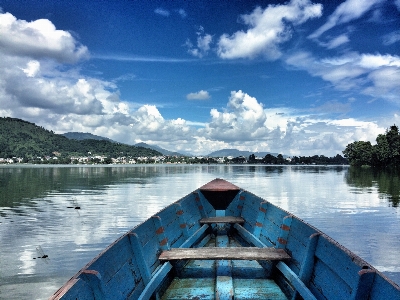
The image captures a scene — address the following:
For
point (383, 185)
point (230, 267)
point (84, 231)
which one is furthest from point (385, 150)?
point (230, 267)

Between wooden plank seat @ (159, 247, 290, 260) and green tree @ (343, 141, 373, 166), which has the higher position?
green tree @ (343, 141, 373, 166)

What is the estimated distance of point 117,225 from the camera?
756 inches

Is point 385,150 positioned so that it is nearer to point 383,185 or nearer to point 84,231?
point 383,185

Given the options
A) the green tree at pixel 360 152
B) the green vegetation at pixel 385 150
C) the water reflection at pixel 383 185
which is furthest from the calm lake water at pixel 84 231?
the green tree at pixel 360 152

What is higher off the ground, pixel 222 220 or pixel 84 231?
pixel 222 220

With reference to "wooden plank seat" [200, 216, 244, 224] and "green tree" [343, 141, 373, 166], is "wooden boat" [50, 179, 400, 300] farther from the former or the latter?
"green tree" [343, 141, 373, 166]

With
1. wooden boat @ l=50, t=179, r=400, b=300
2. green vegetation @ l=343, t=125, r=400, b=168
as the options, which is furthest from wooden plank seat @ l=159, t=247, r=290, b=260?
green vegetation @ l=343, t=125, r=400, b=168

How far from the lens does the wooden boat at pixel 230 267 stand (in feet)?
12.9

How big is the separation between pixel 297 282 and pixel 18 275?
10.1 metres

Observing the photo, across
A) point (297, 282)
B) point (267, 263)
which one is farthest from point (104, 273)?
point (267, 263)

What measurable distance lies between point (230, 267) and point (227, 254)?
0.68 meters

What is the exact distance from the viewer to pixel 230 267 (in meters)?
6.84

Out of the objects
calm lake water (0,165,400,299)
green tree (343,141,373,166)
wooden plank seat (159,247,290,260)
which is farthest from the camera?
green tree (343,141,373,166)

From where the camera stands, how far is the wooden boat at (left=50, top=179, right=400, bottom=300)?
3924 mm
